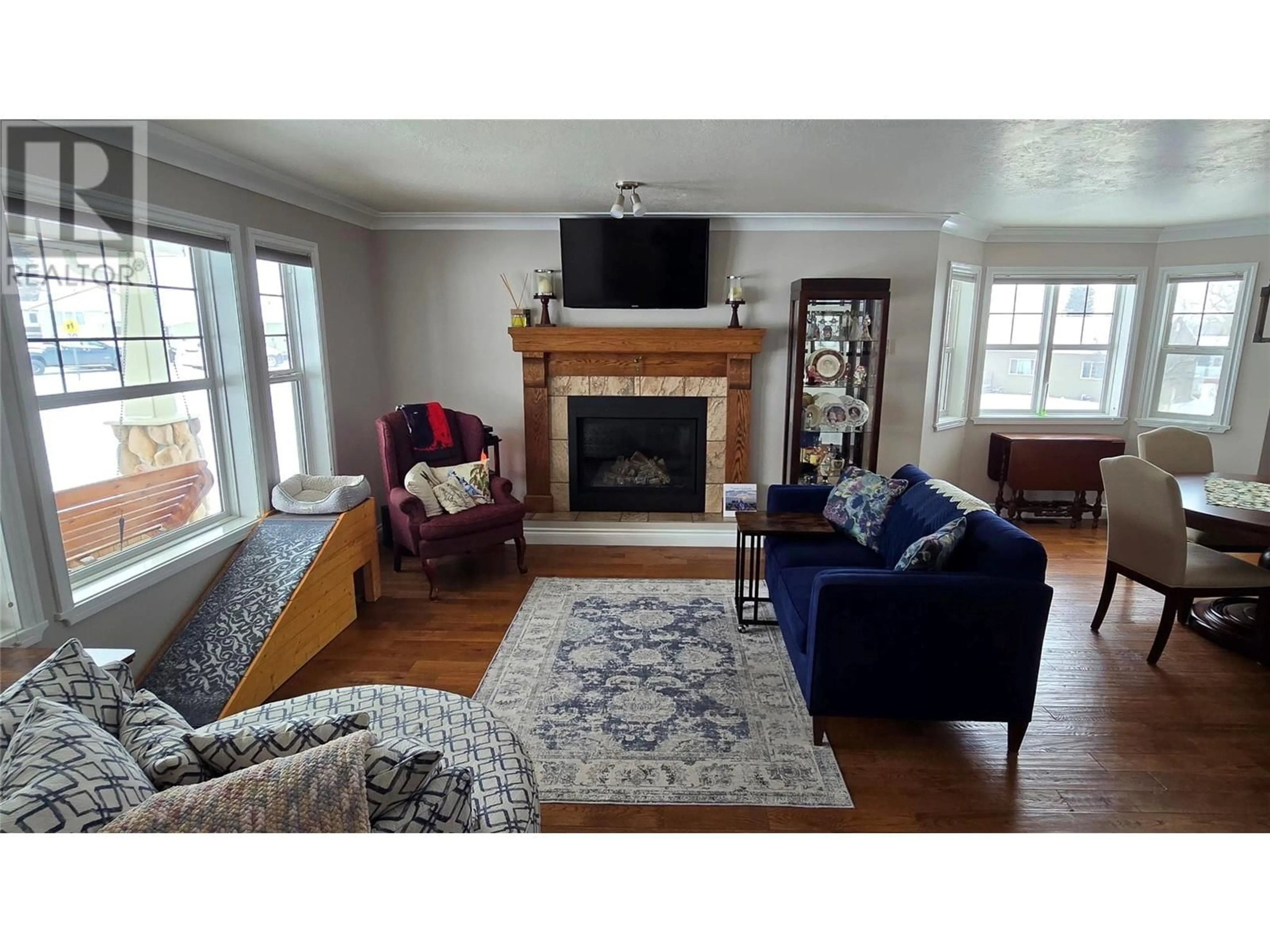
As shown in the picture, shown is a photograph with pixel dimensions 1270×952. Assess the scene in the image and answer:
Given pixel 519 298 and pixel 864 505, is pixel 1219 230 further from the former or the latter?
pixel 519 298

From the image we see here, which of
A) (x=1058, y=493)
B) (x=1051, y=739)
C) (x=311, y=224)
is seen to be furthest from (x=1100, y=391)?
(x=311, y=224)

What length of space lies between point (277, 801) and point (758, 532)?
230 centimetres

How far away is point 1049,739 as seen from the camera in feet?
7.61

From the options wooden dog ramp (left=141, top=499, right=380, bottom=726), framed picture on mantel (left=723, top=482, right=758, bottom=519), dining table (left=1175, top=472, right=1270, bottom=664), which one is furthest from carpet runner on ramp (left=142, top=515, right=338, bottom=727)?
dining table (left=1175, top=472, right=1270, bottom=664)

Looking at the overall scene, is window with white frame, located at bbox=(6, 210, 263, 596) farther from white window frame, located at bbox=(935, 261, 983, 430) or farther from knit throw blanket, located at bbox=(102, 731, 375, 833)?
white window frame, located at bbox=(935, 261, 983, 430)

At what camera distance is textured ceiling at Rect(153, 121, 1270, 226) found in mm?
2428

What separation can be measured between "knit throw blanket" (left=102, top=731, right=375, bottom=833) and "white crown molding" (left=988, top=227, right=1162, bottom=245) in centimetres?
554

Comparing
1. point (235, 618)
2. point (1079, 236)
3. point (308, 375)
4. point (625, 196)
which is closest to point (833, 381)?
point (625, 196)

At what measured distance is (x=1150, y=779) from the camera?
6.86 ft

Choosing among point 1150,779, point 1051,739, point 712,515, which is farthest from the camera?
point 712,515

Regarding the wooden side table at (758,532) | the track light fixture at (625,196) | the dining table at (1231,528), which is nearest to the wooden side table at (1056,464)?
the dining table at (1231,528)

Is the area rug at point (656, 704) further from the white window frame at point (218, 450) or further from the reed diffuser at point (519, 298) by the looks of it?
the reed diffuser at point (519, 298)
